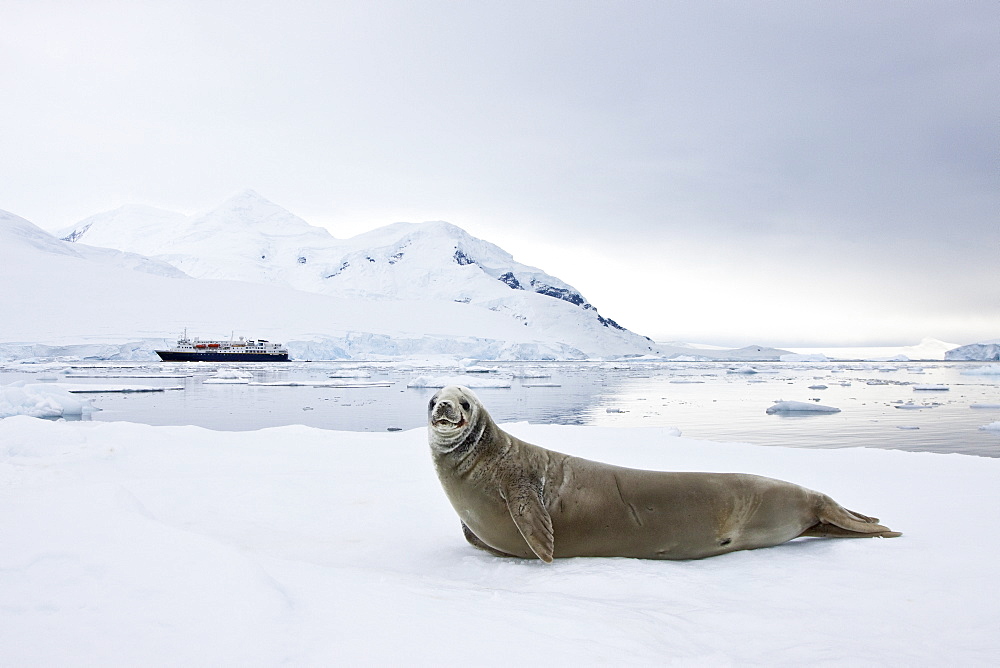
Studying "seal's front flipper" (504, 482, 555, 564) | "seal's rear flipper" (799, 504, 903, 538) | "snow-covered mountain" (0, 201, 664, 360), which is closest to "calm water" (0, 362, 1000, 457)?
"seal's rear flipper" (799, 504, 903, 538)

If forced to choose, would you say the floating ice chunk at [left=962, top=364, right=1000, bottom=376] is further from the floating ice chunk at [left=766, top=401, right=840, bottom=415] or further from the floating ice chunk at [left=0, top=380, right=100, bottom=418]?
the floating ice chunk at [left=0, top=380, right=100, bottom=418]

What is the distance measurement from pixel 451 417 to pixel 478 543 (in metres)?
0.71

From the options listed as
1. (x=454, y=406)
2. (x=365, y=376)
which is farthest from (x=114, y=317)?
(x=454, y=406)

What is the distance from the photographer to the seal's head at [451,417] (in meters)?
2.85

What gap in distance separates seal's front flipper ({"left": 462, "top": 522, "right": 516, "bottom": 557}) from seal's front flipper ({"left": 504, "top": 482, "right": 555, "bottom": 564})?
0.24 meters

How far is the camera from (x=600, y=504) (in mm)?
2934

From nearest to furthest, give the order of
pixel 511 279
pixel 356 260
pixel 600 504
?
pixel 600 504 < pixel 356 260 < pixel 511 279

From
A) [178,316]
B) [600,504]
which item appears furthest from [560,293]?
[600,504]

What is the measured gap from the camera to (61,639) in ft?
4.38

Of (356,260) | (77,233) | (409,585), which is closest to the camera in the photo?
(409,585)

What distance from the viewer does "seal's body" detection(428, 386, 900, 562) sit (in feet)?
9.46

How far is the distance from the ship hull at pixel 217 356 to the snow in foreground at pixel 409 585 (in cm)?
4425

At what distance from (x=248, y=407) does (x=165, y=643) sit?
1411 centimetres

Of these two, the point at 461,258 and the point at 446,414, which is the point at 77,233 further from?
the point at 446,414
